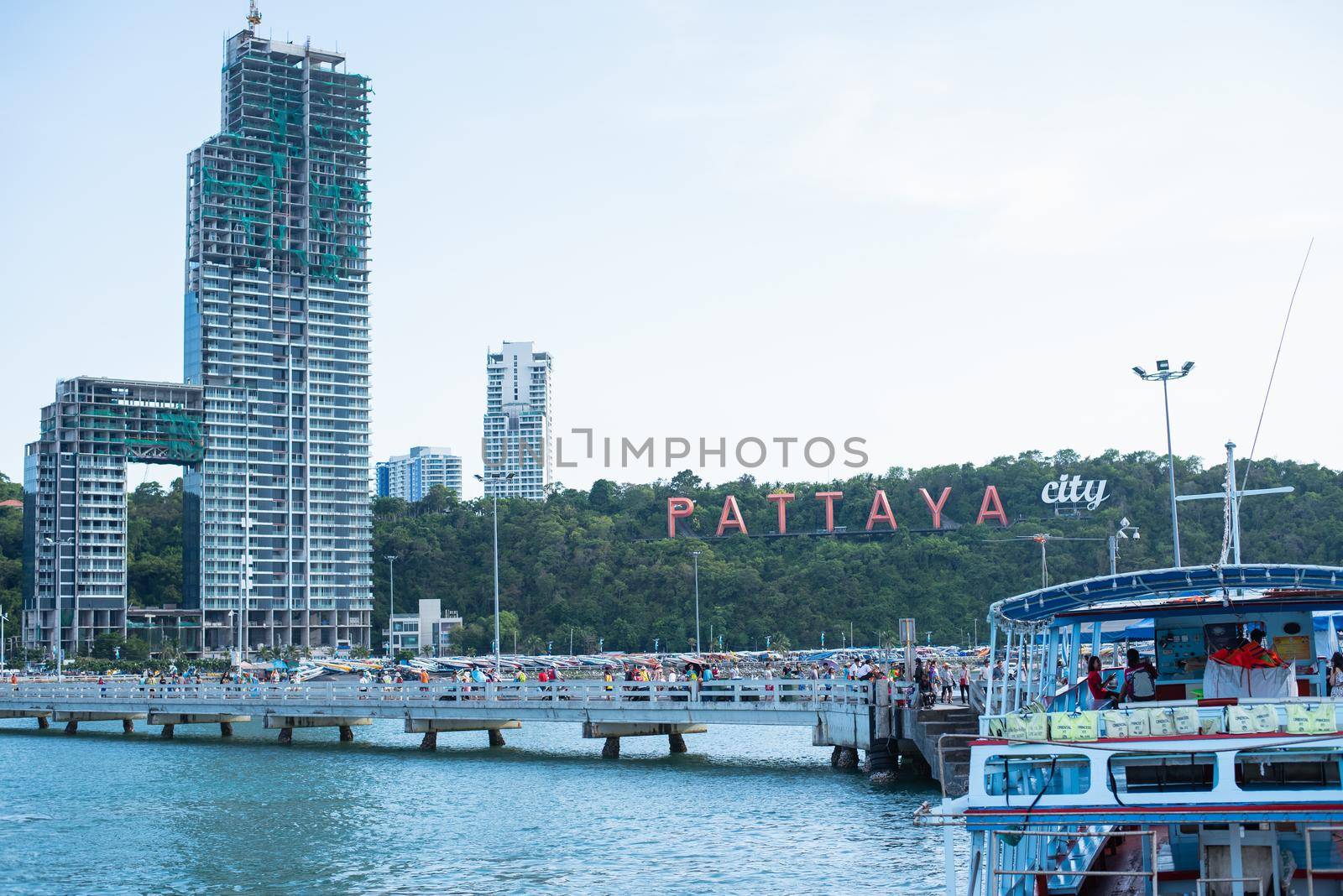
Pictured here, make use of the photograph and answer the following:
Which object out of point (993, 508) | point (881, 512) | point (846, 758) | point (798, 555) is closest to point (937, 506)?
point (993, 508)

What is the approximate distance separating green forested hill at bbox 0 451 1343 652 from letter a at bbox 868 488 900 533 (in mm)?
1666

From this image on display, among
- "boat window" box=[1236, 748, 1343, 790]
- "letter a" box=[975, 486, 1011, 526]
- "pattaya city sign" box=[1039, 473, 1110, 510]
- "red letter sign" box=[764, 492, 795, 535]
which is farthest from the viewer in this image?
"red letter sign" box=[764, 492, 795, 535]

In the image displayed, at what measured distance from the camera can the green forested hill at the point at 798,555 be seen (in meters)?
133

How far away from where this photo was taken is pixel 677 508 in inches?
6378

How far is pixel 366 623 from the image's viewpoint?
172750mm

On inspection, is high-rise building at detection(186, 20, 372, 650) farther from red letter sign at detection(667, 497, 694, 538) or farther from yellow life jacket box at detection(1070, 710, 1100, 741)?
yellow life jacket box at detection(1070, 710, 1100, 741)

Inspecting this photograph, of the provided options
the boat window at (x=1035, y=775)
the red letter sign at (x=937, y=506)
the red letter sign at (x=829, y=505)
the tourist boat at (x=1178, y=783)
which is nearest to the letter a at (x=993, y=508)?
the red letter sign at (x=937, y=506)

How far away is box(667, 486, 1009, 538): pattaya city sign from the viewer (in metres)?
148

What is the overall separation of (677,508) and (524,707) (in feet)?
358

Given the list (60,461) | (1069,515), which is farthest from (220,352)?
(1069,515)

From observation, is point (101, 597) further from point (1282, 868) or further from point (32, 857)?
point (1282, 868)

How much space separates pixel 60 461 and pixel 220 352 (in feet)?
68.1

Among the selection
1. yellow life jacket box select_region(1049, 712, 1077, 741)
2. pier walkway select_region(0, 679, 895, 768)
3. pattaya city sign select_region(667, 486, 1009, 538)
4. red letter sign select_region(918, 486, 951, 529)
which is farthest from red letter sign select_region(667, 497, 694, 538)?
yellow life jacket box select_region(1049, 712, 1077, 741)

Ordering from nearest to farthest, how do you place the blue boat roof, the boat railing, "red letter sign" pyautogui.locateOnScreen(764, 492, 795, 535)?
the boat railing
the blue boat roof
"red letter sign" pyautogui.locateOnScreen(764, 492, 795, 535)
